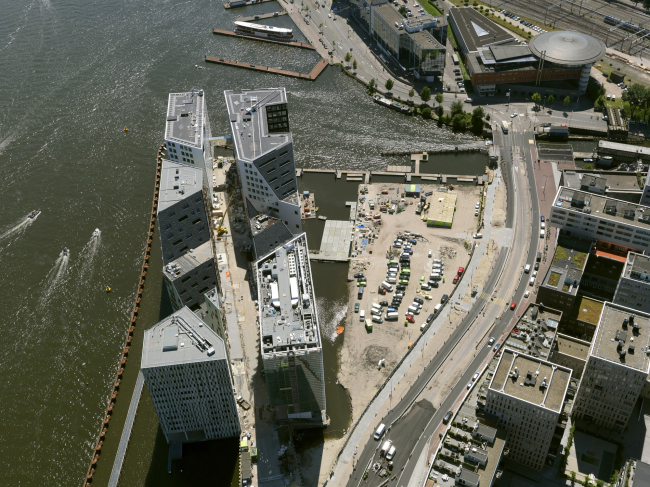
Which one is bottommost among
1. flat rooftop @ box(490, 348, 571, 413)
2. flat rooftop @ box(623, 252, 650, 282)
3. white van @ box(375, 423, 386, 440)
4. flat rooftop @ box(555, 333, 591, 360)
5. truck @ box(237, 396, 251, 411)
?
truck @ box(237, 396, 251, 411)

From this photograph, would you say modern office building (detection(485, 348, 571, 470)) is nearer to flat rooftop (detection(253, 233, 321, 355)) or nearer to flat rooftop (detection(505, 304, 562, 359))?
flat rooftop (detection(505, 304, 562, 359))

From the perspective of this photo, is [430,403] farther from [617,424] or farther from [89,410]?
[89,410]

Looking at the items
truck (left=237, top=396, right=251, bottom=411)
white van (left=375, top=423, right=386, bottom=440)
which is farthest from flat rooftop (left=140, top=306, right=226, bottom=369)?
white van (left=375, top=423, right=386, bottom=440)

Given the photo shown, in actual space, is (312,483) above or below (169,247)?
below

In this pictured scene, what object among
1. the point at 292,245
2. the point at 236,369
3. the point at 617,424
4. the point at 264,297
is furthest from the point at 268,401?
the point at 617,424

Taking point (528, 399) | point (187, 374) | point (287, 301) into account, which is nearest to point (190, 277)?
point (287, 301)

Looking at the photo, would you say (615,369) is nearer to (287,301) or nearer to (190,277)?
(287,301)

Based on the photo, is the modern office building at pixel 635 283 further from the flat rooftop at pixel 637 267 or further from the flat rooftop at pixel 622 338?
the flat rooftop at pixel 622 338

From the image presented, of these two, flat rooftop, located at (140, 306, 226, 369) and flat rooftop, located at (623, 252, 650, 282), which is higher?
flat rooftop, located at (623, 252, 650, 282)
